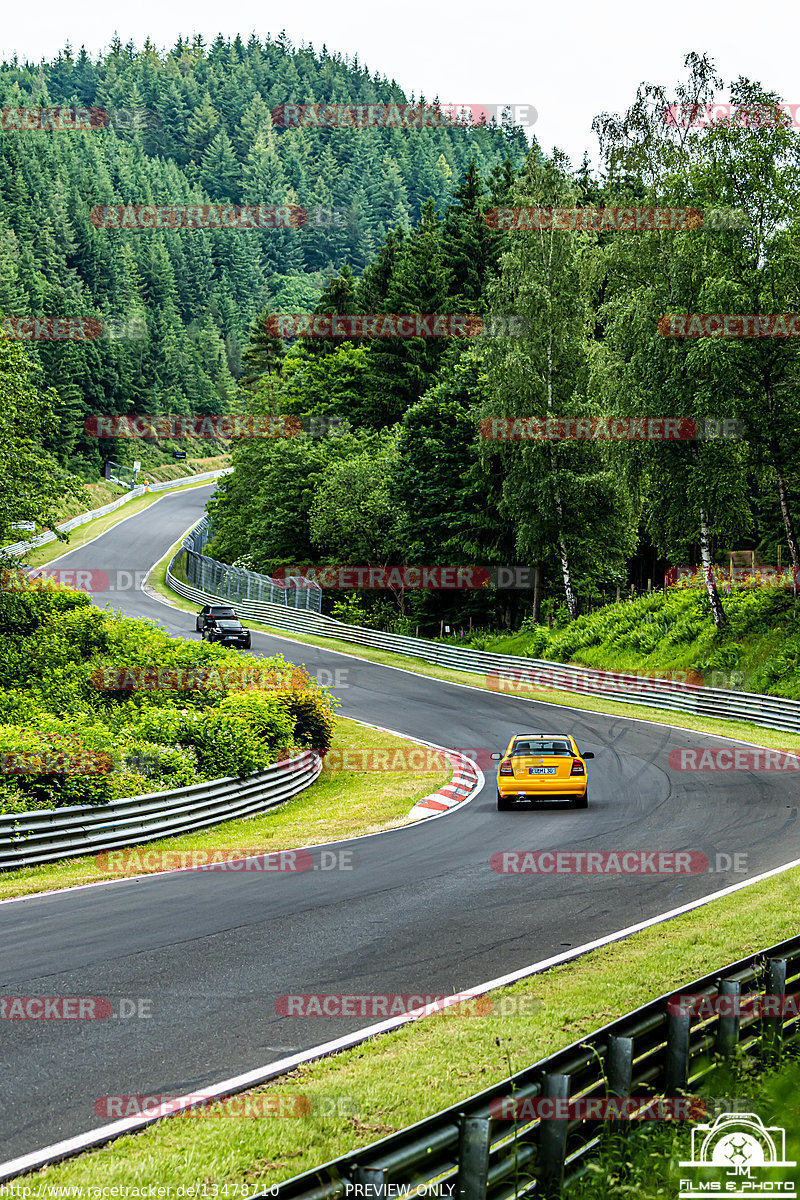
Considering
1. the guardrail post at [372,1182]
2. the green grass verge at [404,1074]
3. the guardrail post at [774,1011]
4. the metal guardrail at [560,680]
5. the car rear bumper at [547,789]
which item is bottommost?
the metal guardrail at [560,680]

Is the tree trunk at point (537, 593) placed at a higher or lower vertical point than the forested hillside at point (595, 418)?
lower

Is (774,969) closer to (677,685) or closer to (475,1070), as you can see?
(475,1070)

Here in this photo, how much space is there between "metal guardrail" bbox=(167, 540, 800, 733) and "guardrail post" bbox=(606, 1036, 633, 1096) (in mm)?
25057

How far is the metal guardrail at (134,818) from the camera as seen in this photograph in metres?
16.1

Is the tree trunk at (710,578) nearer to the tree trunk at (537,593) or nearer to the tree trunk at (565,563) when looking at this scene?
the tree trunk at (565,563)

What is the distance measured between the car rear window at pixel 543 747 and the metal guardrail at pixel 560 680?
11531mm

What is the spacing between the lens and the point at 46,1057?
7.73m

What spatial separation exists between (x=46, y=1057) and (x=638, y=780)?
16.7 meters

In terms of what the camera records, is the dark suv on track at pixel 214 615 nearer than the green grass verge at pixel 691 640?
No

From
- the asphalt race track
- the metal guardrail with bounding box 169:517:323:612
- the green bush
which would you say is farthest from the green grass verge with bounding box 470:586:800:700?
the metal guardrail with bounding box 169:517:323:612

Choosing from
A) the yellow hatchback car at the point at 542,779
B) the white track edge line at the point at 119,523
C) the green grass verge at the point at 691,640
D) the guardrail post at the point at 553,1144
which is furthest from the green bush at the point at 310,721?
the white track edge line at the point at 119,523

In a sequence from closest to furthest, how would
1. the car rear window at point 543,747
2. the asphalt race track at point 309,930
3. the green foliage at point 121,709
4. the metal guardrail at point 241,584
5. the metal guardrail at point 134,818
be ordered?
the asphalt race track at point 309,930
the metal guardrail at point 134,818
the green foliage at point 121,709
the car rear window at point 543,747
the metal guardrail at point 241,584

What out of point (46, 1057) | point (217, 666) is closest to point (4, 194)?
point (217, 666)

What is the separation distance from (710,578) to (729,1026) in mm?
29650
